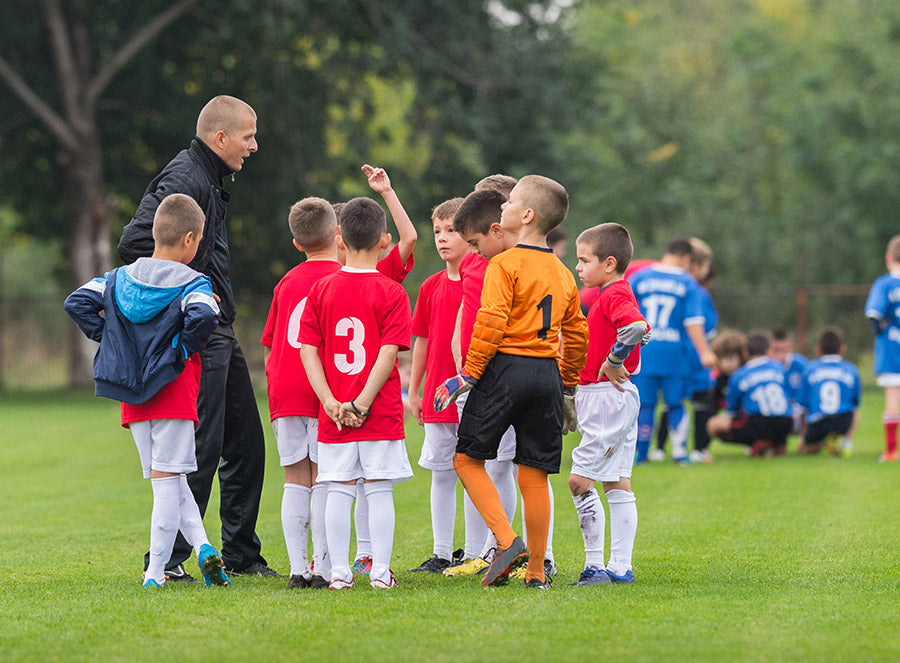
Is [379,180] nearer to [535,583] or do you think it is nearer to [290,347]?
[290,347]

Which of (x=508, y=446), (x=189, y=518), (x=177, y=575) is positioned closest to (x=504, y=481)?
(x=508, y=446)

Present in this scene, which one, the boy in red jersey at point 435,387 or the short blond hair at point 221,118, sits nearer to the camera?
the short blond hair at point 221,118

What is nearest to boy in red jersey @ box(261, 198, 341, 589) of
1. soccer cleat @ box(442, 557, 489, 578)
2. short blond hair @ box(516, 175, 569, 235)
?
soccer cleat @ box(442, 557, 489, 578)

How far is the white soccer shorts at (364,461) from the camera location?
18.5ft

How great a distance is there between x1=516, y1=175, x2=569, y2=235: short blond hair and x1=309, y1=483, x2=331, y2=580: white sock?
5.36 ft

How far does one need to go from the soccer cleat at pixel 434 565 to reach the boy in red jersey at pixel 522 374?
28.9 inches

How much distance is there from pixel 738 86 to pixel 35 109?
102 ft

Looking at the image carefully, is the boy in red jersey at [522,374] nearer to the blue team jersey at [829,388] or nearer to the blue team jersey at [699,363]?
the blue team jersey at [699,363]

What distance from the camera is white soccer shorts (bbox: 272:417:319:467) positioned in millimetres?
6066

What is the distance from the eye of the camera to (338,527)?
5.62m

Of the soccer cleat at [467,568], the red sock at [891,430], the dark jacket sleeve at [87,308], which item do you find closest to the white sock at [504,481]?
the soccer cleat at [467,568]

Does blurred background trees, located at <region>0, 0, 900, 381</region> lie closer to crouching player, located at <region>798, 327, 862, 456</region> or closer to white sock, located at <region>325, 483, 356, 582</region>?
crouching player, located at <region>798, 327, 862, 456</region>

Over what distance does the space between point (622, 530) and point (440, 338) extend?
4.57 ft

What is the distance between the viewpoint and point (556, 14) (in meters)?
26.1
